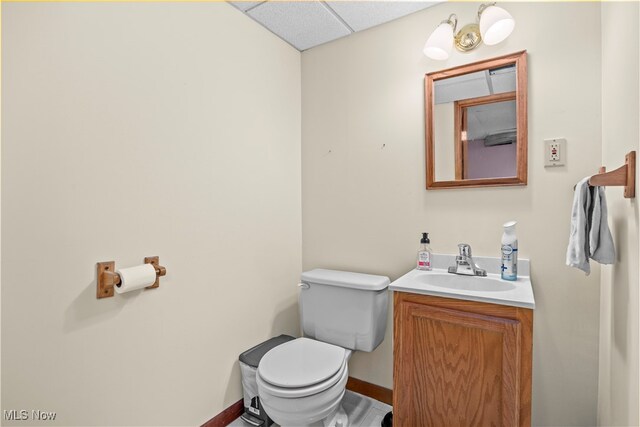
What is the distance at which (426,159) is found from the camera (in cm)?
177

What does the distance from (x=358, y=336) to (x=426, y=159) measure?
3.45 feet

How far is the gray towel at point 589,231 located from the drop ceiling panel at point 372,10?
→ 1.30 m

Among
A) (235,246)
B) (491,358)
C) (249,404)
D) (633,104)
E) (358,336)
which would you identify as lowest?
(249,404)

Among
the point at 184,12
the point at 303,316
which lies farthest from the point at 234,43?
the point at 303,316

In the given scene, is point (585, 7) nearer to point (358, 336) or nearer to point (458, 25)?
point (458, 25)

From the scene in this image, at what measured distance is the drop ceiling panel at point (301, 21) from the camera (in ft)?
5.70

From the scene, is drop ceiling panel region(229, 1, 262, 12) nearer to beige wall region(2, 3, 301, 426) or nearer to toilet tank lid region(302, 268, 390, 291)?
beige wall region(2, 3, 301, 426)

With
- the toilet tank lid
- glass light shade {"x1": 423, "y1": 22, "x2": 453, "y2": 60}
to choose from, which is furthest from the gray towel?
glass light shade {"x1": 423, "y1": 22, "x2": 453, "y2": 60}

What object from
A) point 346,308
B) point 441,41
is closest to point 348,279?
point 346,308

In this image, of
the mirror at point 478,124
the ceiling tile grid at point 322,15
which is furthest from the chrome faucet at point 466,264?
the ceiling tile grid at point 322,15

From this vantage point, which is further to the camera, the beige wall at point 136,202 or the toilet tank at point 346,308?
the toilet tank at point 346,308

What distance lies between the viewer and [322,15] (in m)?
1.81

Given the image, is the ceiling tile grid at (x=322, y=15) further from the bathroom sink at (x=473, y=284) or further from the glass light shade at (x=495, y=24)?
the bathroom sink at (x=473, y=284)
